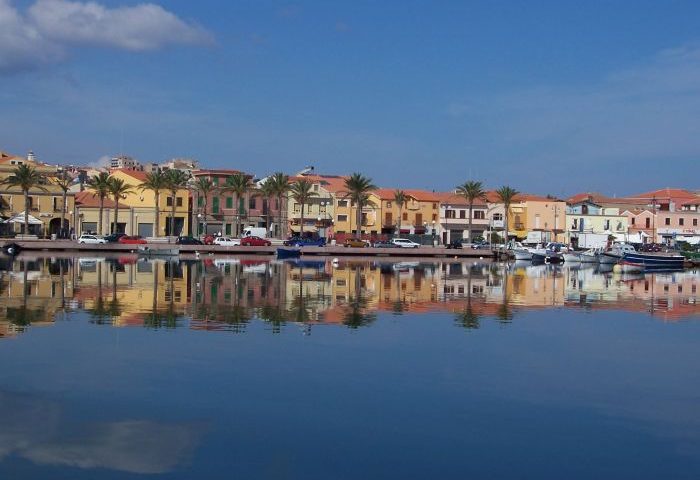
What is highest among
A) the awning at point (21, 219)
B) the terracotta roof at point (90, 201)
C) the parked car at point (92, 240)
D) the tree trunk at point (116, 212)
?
the terracotta roof at point (90, 201)

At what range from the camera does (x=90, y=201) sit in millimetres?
95250

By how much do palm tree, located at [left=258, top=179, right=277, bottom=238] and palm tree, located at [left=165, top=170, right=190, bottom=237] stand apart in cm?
813

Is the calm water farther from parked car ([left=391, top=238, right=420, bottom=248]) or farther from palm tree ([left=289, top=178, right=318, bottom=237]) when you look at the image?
palm tree ([left=289, top=178, right=318, bottom=237])

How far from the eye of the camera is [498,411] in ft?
49.9

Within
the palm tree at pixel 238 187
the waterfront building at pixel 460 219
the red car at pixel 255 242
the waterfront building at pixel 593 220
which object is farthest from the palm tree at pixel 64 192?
the waterfront building at pixel 593 220

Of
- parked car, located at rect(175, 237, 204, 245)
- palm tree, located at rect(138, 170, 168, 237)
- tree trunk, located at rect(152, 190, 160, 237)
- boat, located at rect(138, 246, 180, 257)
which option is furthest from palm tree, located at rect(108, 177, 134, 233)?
boat, located at rect(138, 246, 180, 257)

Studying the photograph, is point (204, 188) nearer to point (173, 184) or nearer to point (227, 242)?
point (173, 184)

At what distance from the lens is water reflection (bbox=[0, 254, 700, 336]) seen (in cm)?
2738

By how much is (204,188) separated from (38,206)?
16271mm

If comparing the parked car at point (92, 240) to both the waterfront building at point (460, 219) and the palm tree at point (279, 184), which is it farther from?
the waterfront building at point (460, 219)

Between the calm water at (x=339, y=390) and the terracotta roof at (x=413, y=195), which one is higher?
the terracotta roof at (x=413, y=195)

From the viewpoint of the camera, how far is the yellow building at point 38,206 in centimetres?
8862

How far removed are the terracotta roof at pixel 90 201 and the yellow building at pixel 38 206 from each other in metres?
1.21

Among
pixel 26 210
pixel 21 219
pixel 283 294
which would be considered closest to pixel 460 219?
pixel 21 219
